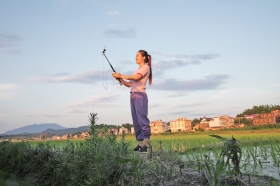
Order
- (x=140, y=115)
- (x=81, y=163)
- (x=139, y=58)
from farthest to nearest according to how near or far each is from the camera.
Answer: (x=139, y=58) → (x=140, y=115) → (x=81, y=163)

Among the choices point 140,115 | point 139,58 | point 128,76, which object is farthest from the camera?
point 139,58

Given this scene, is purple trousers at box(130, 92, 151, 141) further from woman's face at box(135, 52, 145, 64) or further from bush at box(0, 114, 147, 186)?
bush at box(0, 114, 147, 186)

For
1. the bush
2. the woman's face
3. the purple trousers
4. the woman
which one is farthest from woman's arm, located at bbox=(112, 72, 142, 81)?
the bush

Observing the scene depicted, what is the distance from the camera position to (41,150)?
5.51 metres

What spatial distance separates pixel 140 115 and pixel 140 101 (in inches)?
10.8

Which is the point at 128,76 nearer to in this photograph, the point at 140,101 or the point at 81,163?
the point at 140,101

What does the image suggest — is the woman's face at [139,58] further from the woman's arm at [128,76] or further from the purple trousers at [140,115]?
the purple trousers at [140,115]

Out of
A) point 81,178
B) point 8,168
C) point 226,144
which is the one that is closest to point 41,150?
point 8,168

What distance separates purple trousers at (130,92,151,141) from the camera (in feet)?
19.9

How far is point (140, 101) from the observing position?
616 centimetres

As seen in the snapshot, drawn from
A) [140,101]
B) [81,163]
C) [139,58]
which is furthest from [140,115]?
[81,163]

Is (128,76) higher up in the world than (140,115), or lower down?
higher up

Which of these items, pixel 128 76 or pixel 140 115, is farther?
pixel 140 115

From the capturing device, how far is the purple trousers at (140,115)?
19.9ft
